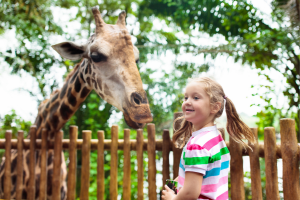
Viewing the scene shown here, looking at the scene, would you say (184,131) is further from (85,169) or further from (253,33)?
(253,33)

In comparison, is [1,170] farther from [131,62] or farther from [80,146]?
[131,62]

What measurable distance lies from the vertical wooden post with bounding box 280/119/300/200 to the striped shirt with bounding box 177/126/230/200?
719mm

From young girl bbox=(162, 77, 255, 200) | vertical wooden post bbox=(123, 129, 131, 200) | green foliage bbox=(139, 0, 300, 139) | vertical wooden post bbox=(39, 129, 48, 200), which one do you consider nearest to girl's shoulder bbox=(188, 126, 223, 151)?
young girl bbox=(162, 77, 255, 200)

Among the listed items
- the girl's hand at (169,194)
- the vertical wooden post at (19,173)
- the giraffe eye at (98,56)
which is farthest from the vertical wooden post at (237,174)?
the vertical wooden post at (19,173)

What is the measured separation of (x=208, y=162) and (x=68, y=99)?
1.48m

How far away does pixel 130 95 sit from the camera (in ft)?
5.29

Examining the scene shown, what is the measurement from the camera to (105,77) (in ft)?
5.94

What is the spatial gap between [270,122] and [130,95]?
2752 millimetres

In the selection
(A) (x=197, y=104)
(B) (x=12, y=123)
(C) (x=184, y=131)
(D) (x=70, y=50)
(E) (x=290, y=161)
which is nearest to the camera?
(A) (x=197, y=104)

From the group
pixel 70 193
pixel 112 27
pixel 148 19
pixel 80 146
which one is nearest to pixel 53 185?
pixel 70 193

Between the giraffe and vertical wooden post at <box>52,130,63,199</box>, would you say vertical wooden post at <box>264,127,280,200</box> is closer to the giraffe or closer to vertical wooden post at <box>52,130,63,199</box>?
the giraffe

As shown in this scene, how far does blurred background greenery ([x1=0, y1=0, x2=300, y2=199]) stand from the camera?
132 inches

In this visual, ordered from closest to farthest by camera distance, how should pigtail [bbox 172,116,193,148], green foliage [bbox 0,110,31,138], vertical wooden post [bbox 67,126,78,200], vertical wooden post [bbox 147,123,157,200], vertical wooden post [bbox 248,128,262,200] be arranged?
pigtail [bbox 172,116,193,148], vertical wooden post [bbox 248,128,262,200], vertical wooden post [bbox 147,123,157,200], vertical wooden post [bbox 67,126,78,200], green foliage [bbox 0,110,31,138]

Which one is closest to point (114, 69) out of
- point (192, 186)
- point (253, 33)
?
point (192, 186)
